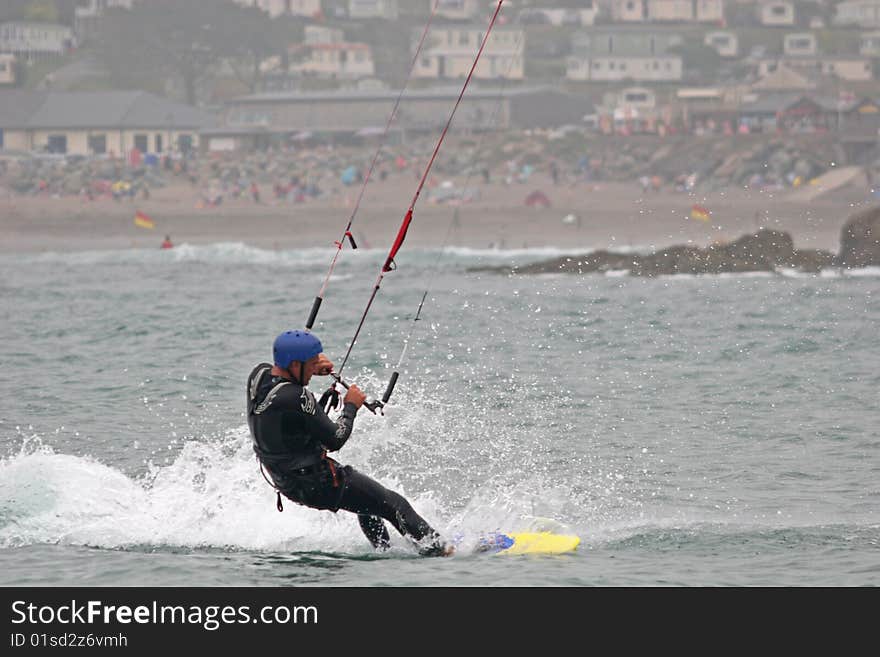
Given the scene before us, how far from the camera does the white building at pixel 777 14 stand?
12206 centimetres

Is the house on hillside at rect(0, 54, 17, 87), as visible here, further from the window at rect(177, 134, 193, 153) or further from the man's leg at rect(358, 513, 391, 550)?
the man's leg at rect(358, 513, 391, 550)

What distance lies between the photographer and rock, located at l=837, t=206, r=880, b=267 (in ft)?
124

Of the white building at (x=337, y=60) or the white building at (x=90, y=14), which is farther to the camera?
the white building at (x=90, y=14)

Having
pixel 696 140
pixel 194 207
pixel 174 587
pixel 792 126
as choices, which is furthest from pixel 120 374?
pixel 792 126

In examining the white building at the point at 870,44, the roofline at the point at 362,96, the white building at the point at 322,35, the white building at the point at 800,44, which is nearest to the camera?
the roofline at the point at 362,96

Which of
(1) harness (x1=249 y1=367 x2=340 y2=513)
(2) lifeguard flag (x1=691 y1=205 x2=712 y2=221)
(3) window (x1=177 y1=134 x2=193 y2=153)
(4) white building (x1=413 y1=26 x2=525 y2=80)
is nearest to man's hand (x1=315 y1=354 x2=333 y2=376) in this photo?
(1) harness (x1=249 y1=367 x2=340 y2=513)

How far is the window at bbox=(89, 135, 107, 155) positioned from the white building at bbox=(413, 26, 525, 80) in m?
32.5

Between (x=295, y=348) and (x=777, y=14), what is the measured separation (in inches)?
4680

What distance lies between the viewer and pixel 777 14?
12262cm

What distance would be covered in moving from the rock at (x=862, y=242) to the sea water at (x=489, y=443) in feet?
20.1

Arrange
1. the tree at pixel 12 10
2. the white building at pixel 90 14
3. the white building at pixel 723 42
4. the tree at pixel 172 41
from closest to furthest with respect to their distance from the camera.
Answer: the tree at pixel 172 41
the white building at pixel 90 14
the tree at pixel 12 10
the white building at pixel 723 42

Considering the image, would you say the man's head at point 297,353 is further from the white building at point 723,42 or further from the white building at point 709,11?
the white building at point 709,11

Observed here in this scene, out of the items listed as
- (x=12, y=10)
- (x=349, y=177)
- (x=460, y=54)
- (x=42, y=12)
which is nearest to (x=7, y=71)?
(x=42, y=12)

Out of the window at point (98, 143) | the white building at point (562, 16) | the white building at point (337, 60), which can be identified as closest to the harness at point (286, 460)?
the window at point (98, 143)
